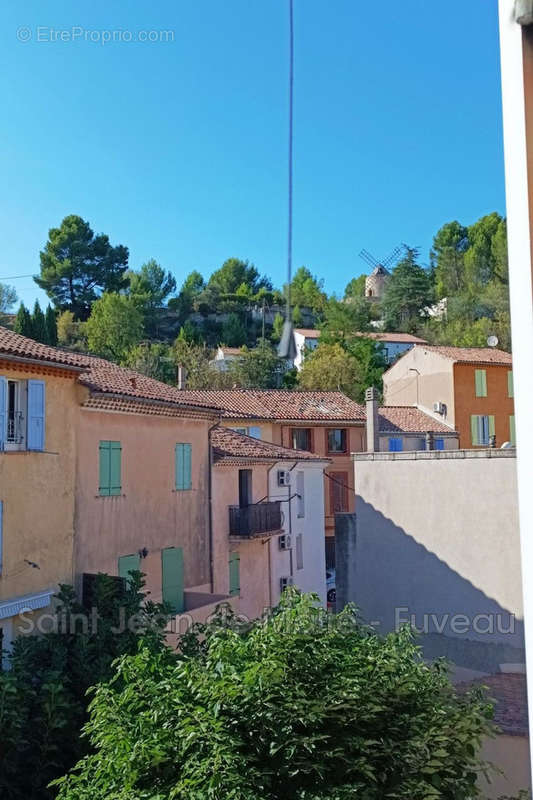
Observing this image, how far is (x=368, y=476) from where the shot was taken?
1880 centimetres

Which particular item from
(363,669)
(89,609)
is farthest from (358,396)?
(363,669)

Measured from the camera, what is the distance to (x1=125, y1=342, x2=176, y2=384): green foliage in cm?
4903

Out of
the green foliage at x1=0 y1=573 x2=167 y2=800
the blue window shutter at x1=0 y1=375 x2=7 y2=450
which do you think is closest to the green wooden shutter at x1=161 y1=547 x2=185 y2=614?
the green foliage at x1=0 y1=573 x2=167 y2=800

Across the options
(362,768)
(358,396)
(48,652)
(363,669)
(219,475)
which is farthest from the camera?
(358,396)

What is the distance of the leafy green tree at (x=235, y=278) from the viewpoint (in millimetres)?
90812

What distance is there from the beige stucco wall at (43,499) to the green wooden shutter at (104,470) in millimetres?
928

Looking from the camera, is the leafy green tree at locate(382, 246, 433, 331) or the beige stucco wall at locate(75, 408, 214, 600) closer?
the beige stucco wall at locate(75, 408, 214, 600)

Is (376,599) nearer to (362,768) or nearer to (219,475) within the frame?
(219,475)

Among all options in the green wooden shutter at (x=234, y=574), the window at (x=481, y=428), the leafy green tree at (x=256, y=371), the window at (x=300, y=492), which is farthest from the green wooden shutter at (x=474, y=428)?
the green wooden shutter at (x=234, y=574)

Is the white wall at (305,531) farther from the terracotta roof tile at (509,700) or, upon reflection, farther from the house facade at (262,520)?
the terracotta roof tile at (509,700)

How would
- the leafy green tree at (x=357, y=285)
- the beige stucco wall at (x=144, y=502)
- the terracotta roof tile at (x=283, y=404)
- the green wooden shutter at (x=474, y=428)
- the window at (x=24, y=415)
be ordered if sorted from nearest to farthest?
the window at (x=24, y=415) → the beige stucco wall at (x=144, y=502) → the terracotta roof tile at (x=283, y=404) → the green wooden shutter at (x=474, y=428) → the leafy green tree at (x=357, y=285)

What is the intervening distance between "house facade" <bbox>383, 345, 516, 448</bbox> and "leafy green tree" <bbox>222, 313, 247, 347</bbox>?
1304 inches

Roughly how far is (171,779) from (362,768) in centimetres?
164

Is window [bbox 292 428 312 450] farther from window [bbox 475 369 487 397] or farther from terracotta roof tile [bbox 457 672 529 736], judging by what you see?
terracotta roof tile [bbox 457 672 529 736]
